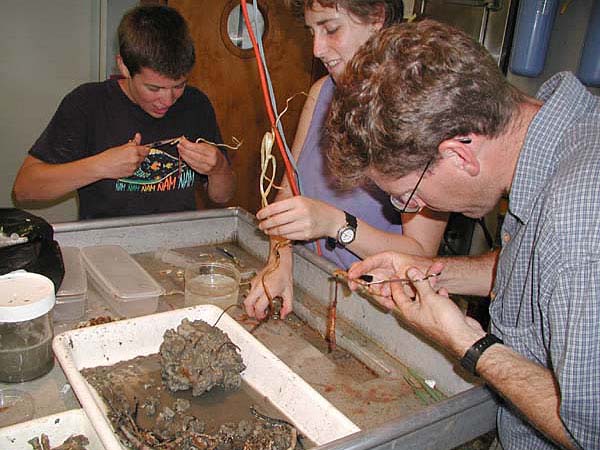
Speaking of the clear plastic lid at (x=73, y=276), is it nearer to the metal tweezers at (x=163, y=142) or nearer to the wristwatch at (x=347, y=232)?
the metal tweezers at (x=163, y=142)

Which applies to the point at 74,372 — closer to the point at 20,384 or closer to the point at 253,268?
the point at 20,384

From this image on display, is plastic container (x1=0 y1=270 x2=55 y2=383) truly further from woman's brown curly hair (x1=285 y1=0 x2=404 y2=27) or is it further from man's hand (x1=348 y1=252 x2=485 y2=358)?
woman's brown curly hair (x1=285 y1=0 x2=404 y2=27)

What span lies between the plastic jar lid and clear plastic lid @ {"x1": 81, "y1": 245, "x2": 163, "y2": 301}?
0.95 ft

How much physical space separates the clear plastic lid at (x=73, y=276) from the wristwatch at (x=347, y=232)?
0.79 m

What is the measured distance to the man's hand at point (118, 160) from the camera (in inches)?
80.6

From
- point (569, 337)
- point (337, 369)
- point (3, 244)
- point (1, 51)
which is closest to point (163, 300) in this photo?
point (3, 244)

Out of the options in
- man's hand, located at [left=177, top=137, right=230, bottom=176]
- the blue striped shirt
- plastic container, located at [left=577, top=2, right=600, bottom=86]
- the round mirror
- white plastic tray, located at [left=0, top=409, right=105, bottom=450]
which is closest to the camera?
the blue striped shirt

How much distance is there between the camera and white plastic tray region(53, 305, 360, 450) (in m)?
1.13

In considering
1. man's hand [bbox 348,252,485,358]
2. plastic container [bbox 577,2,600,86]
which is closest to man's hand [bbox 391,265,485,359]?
man's hand [bbox 348,252,485,358]

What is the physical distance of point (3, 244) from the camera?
1.50 metres

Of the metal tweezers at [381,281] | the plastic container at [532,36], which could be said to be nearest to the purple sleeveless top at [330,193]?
the metal tweezers at [381,281]

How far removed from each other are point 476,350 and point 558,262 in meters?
0.30

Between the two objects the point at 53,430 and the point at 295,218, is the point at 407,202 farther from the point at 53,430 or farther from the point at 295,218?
the point at 53,430

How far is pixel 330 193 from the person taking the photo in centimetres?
197
